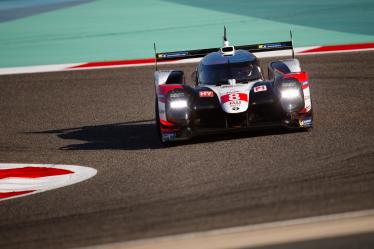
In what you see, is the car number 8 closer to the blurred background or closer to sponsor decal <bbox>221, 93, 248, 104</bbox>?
sponsor decal <bbox>221, 93, 248, 104</bbox>

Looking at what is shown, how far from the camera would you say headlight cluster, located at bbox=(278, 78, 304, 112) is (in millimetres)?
11078

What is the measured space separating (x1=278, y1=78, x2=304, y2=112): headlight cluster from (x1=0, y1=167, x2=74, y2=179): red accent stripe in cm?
281

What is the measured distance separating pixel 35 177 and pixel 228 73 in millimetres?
3182

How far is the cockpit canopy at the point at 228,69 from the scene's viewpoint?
12047mm

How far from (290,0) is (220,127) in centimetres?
1678

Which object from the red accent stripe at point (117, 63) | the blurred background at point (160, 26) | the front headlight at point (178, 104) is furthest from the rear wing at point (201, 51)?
the blurred background at point (160, 26)

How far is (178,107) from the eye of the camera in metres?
11.2

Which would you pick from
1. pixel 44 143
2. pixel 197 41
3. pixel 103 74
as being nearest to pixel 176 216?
pixel 44 143

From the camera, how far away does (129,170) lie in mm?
10117

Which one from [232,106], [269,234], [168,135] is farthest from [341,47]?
[269,234]

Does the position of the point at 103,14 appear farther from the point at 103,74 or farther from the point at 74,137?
the point at 74,137

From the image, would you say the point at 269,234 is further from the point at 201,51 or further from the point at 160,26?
the point at 160,26

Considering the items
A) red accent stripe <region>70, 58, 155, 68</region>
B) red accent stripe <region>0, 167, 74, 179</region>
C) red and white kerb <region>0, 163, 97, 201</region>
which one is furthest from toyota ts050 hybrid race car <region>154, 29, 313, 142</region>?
red accent stripe <region>70, 58, 155, 68</region>

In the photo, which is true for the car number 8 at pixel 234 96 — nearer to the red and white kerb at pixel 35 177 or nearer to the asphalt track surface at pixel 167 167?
the asphalt track surface at pixel 167 167
